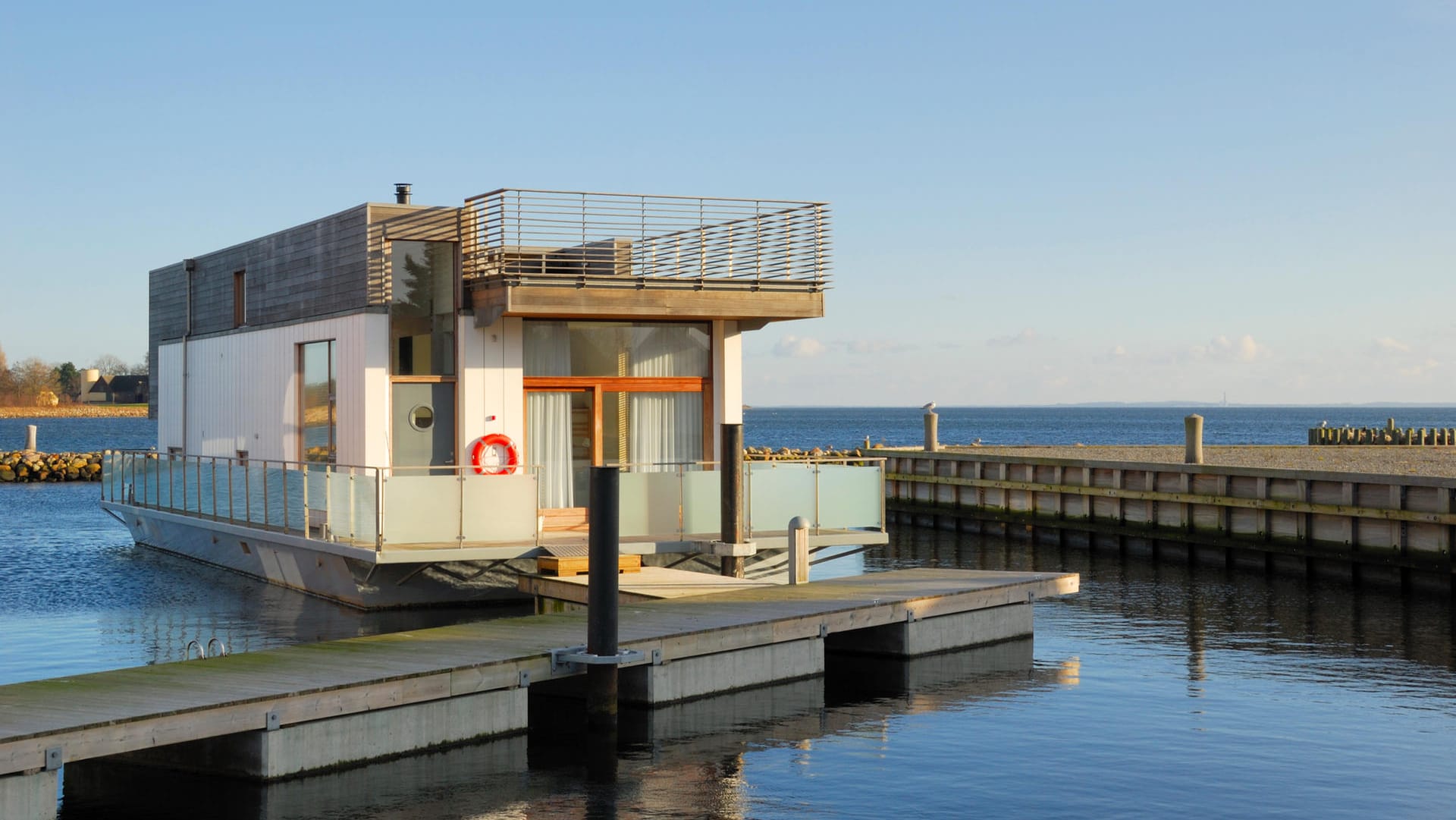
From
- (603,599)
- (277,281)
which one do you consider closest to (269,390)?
(277,281)

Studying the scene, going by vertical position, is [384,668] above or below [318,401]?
below

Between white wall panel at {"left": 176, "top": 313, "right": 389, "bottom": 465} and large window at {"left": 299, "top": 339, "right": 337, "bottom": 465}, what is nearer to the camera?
white wall panel at {"left": 176, "top": 313, "right": 389, "bottom": 465}

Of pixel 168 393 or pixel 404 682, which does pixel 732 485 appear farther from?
pixel 168 393

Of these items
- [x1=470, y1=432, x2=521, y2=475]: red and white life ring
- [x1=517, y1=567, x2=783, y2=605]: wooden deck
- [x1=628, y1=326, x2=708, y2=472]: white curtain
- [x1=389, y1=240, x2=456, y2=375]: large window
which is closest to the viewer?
[x1=517, y1=567, x2=783, y2=605]: wooden deck

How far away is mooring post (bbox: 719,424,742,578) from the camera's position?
1922 centimetres

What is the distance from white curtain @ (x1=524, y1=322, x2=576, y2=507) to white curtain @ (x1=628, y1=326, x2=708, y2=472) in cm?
94

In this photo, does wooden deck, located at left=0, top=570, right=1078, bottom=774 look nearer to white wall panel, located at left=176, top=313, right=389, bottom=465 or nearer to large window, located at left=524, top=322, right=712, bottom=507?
large window, located at left=524, top=322, right=712, bottom=507

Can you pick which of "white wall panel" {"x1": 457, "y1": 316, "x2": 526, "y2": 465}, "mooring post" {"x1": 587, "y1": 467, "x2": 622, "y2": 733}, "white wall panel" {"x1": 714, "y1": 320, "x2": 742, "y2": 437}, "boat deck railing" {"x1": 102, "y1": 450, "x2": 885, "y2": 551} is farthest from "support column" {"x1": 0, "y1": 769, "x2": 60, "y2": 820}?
"white wall panel" {"x1": 714, "y1": 320, "x2": 742, "y2": 437}

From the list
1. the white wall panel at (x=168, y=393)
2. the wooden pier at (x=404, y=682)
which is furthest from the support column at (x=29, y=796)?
the white wall panel at (x=168, y=393)

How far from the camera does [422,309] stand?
21.0m

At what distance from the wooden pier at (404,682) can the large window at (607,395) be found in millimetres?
3802

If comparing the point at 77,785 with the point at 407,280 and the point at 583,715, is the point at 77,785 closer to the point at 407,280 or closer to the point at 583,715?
the point at 583,715

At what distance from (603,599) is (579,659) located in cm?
62

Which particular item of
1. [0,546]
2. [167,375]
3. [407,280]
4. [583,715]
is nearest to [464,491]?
[407,280]
